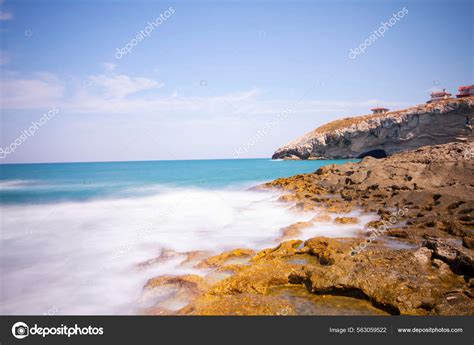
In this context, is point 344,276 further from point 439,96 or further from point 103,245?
point 439,96

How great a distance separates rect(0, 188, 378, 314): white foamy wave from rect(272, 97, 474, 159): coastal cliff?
56.4 metres

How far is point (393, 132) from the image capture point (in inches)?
2677

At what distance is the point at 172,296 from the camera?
5.32 meters

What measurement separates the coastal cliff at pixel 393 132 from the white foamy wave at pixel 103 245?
5644 centimetres

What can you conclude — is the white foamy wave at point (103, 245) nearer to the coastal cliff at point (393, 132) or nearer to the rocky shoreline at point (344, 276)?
the rocky shoreline at point (344, 276)

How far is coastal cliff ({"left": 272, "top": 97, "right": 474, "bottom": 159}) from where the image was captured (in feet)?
188

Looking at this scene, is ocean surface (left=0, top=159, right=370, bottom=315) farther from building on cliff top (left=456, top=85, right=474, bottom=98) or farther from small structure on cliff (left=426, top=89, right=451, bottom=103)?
small structure on cliff (left=426, top=89, right=451, bottom=103)

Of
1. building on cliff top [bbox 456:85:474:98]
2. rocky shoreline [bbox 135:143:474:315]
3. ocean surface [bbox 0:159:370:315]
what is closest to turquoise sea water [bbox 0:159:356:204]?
ocean surface [bbox 0:159:370:315]

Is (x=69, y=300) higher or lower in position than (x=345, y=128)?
lower

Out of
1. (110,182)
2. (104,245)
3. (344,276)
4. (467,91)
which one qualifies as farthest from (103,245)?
(467,91)

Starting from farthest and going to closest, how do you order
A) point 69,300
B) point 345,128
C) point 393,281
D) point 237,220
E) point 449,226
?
1. point 345,128
2. point 237,220
3. point 449,226
4. point 69,300
5. point 393,281
